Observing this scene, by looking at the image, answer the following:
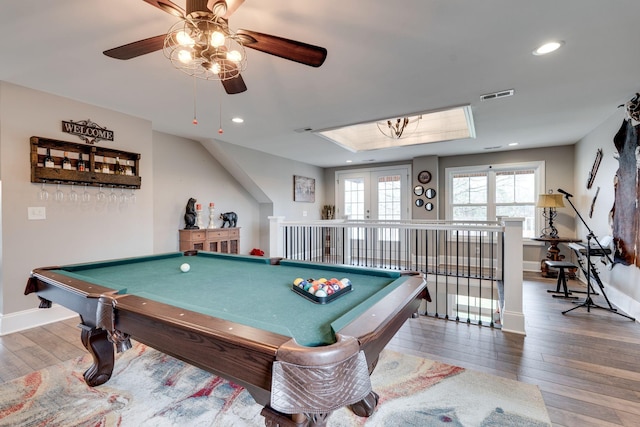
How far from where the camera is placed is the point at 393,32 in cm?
194

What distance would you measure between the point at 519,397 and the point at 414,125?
4299mm

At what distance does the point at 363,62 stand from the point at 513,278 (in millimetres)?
2436

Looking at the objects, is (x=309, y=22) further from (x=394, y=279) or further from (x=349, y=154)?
(x=349, y=154)

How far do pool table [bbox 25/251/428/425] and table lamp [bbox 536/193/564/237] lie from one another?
170 inches

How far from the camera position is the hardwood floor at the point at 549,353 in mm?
1730

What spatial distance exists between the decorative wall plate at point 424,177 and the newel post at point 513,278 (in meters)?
3.60

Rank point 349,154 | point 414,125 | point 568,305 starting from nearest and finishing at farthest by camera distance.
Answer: point 568,305, point 414,125, point 349,154

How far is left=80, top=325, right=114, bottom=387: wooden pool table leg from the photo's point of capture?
1.89m

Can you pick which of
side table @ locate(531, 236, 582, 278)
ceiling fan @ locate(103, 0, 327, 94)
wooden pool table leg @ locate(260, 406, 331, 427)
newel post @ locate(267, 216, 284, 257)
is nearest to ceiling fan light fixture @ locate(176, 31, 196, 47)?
ceiling fan @ locate(103, 0, 327, 94)

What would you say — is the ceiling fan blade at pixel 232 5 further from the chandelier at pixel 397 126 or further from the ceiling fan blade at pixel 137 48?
the chandelier at pixel 397 126

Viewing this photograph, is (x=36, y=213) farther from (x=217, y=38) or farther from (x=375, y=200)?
(x=375, y=200)

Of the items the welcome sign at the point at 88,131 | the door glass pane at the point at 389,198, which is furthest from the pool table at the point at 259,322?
the door glass pane at the point at 389,198

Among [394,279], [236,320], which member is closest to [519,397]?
[394,279]

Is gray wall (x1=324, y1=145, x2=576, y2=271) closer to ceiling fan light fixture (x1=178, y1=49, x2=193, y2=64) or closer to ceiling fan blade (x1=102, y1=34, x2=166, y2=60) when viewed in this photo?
ceiling fan light fixture (x1=178, y1=49, x2=193, y2=64)
